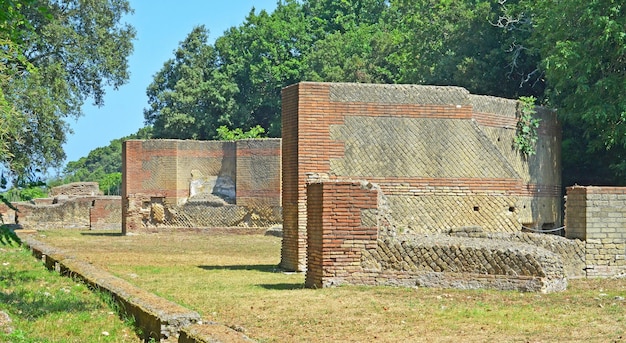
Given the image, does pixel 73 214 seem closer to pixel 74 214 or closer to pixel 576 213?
pixel 74 214

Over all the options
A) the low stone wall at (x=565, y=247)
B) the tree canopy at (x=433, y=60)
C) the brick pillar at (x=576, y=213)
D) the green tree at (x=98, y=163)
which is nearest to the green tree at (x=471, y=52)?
the tree canopy at (x=433, y=60)

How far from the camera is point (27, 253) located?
70.4 feet

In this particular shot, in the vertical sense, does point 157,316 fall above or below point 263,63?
below

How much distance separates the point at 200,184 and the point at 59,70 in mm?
6528

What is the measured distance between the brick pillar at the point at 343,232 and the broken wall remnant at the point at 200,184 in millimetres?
20207

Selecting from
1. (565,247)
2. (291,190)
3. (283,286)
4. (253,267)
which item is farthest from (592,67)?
(283,286)

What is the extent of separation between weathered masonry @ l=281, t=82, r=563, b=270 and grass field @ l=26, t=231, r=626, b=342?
2.04 m

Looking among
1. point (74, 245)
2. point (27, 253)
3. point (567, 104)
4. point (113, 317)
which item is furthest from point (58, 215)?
point (113, 317)

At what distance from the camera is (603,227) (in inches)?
663

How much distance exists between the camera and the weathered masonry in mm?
18625

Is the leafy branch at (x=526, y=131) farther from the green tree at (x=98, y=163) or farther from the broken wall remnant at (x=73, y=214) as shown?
the green tree at (x=98, y=163)

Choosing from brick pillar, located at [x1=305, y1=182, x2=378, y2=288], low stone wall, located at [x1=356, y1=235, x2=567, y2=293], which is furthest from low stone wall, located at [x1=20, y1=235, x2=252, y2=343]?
low stone wall, located at [x1=356, y1=235, x2=567, y2=293]

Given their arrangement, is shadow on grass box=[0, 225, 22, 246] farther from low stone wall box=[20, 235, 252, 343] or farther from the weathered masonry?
the weathered masonry

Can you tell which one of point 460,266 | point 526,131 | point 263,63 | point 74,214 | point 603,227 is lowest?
point 74,214
